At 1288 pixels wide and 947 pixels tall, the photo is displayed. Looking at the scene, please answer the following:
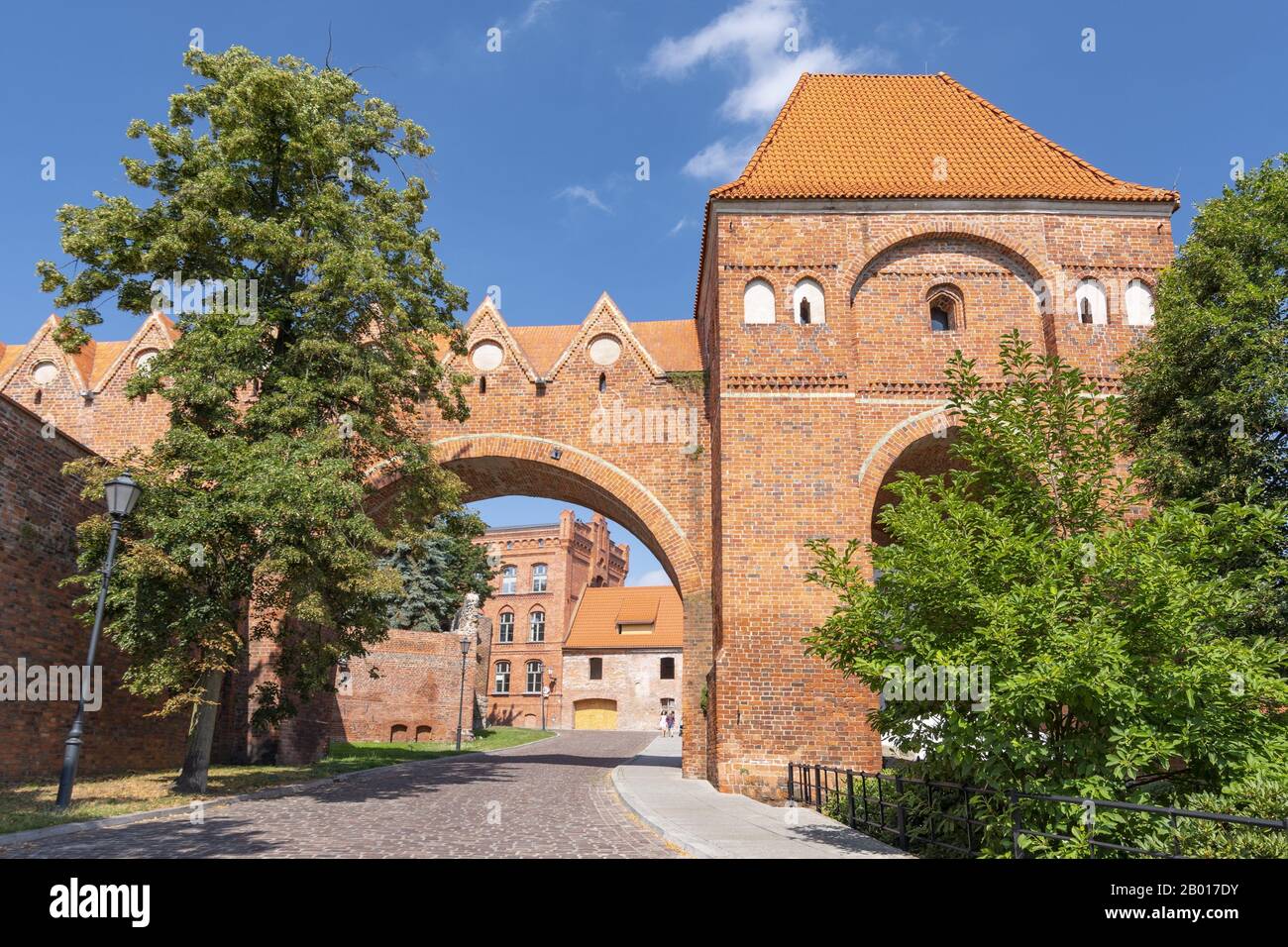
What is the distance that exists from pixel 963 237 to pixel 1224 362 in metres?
5.22

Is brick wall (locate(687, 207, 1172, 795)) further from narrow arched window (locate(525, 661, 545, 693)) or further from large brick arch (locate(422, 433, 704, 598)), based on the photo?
narrow arched window (locate(525, 661, 545, 693))

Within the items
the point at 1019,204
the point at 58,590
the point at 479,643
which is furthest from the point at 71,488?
the point at 479,643

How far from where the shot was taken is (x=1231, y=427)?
1234cm

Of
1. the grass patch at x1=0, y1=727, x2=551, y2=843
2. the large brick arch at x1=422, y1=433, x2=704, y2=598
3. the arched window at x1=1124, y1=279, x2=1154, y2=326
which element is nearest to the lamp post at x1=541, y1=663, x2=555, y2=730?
the grass patch at x1=0, y1=727, x2=551, y2=843

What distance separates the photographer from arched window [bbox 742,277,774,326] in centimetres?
1587

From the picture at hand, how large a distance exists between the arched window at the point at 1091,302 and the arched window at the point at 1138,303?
39 cm

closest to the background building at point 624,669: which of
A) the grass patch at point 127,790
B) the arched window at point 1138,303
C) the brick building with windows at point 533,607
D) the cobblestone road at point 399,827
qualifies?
the brick building with windows at point 533,607

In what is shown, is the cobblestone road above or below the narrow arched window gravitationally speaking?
above

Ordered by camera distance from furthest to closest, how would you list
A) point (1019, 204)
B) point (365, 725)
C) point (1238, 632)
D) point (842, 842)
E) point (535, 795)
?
point (365, 725)
point (1019, 204)
point (535, 795)
point (1238, 632)
point (842, 842)

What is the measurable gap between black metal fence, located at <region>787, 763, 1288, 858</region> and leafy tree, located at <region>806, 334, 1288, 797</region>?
0.78ft

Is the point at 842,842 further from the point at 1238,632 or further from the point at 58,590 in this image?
the point at 58,590

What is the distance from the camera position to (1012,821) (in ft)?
23.9

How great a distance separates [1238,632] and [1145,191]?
884 centimetres

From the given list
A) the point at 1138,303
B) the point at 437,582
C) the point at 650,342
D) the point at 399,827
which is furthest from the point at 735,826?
the point at 437,582
